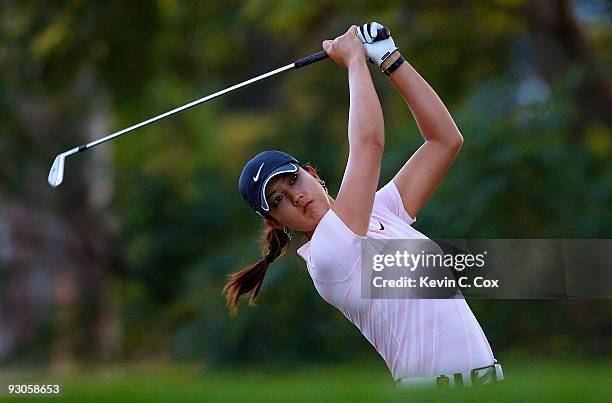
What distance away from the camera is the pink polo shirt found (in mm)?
3523

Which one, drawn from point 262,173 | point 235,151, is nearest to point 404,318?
point 262,173

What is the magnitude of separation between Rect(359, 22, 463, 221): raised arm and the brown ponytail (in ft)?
1.26

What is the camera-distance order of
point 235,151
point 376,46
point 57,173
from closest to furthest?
point 376,46, point 57,173, point 235,151

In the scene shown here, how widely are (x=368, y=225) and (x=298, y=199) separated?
23 centimetres

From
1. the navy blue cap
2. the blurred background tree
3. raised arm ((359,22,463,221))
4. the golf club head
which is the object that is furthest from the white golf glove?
the blurred background tree

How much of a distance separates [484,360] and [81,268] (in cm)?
1085

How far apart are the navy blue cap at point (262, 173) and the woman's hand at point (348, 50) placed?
0.34 meters

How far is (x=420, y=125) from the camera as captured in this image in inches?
155

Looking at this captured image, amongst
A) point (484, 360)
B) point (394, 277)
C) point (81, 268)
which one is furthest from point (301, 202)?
point (81, 268)

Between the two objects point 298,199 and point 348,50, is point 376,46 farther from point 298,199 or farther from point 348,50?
point 298,199

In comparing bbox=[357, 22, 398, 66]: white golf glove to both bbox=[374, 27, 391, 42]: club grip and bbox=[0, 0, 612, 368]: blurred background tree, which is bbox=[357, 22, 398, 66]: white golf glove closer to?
bbox=[374, 27, 391, 42]: club grip

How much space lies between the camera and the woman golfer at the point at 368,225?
11.5 ft

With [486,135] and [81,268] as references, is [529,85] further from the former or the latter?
Answer: [81,268]

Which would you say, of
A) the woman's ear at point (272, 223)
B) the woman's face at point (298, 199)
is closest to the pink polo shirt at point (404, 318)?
the woman's face at point (298, 199)
